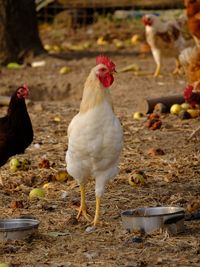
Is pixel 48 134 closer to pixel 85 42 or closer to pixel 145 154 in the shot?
pixel 145 154

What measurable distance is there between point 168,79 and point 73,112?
2.63 metres

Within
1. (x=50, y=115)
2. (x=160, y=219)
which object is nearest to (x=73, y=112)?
(x=50, y=115)

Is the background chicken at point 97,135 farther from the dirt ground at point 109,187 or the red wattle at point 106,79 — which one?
the dirt ground at point 109,187

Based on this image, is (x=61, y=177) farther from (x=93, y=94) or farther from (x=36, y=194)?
(x=93, y=94)

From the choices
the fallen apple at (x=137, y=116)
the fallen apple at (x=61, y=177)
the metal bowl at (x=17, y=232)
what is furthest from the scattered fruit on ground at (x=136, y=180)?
the fallen apple at (x=137, y=116)

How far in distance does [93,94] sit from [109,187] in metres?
1.35

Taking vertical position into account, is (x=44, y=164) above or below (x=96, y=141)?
below

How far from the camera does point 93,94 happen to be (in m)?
5.83

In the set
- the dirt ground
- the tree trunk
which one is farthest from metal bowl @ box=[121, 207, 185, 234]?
the tree trunk

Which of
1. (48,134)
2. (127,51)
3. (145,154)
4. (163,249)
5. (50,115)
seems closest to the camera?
(163,249)

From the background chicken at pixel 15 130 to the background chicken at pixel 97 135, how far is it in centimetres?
144

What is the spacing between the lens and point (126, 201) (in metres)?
6.48

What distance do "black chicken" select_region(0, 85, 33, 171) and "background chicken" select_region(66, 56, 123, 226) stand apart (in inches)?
56.7

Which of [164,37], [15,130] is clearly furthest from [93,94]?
[164,37]
